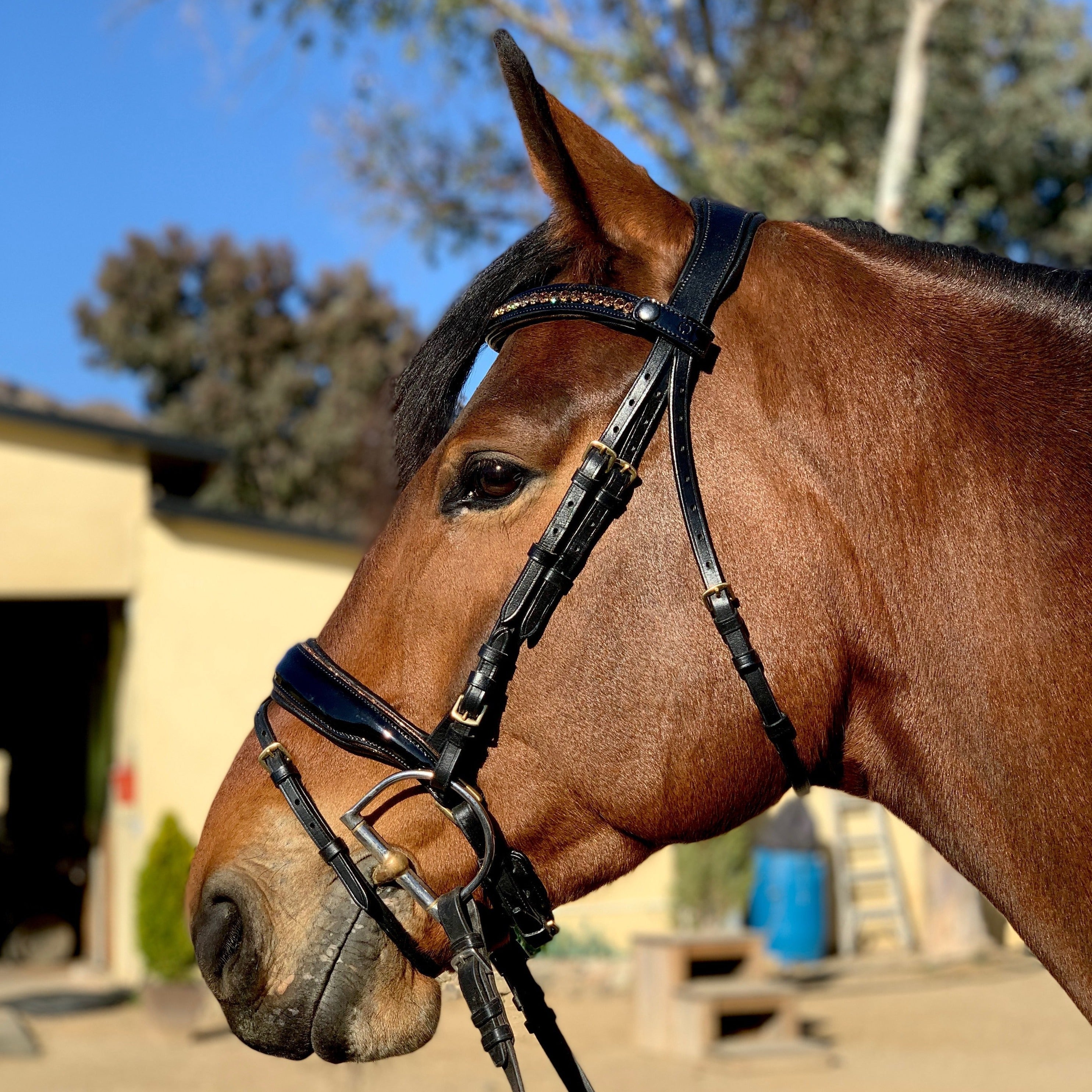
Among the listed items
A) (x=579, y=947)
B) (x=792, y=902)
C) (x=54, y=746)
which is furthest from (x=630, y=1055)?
(x=54, y=746)

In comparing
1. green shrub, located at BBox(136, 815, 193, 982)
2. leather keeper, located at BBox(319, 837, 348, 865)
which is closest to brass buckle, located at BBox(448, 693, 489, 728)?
leather keeper, located at BBox(319, 837, 348, 865)

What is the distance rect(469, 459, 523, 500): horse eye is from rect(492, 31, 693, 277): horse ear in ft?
1.22

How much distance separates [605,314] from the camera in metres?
1.72

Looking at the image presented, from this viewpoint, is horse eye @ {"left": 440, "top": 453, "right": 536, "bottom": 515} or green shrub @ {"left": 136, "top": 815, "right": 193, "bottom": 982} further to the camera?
green shrub @ {"left": 136, "top": 815, "right": 193, "bottom": 982}

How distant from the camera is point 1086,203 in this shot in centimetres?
1656

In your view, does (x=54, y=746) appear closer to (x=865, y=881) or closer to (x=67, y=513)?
(x=67, y=513)

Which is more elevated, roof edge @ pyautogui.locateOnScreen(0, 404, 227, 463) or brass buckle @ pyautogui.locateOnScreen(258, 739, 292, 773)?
roof edge @ pyautogui.locateOnScreen(0, 404, 227, 463)

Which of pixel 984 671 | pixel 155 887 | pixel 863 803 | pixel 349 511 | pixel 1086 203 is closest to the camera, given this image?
pixel 984 671

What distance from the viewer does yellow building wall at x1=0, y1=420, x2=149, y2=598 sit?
10727mm

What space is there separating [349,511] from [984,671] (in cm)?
2770

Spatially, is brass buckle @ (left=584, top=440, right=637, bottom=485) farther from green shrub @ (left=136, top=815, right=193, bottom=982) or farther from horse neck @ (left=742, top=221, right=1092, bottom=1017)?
green shrub @ (left=136, top=815, right=193, bottom=982)

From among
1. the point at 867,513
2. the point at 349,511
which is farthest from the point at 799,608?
the point at 349,511

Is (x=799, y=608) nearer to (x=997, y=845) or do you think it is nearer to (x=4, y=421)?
(x=997, y=845)

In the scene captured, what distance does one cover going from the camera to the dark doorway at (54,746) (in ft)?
41.9
